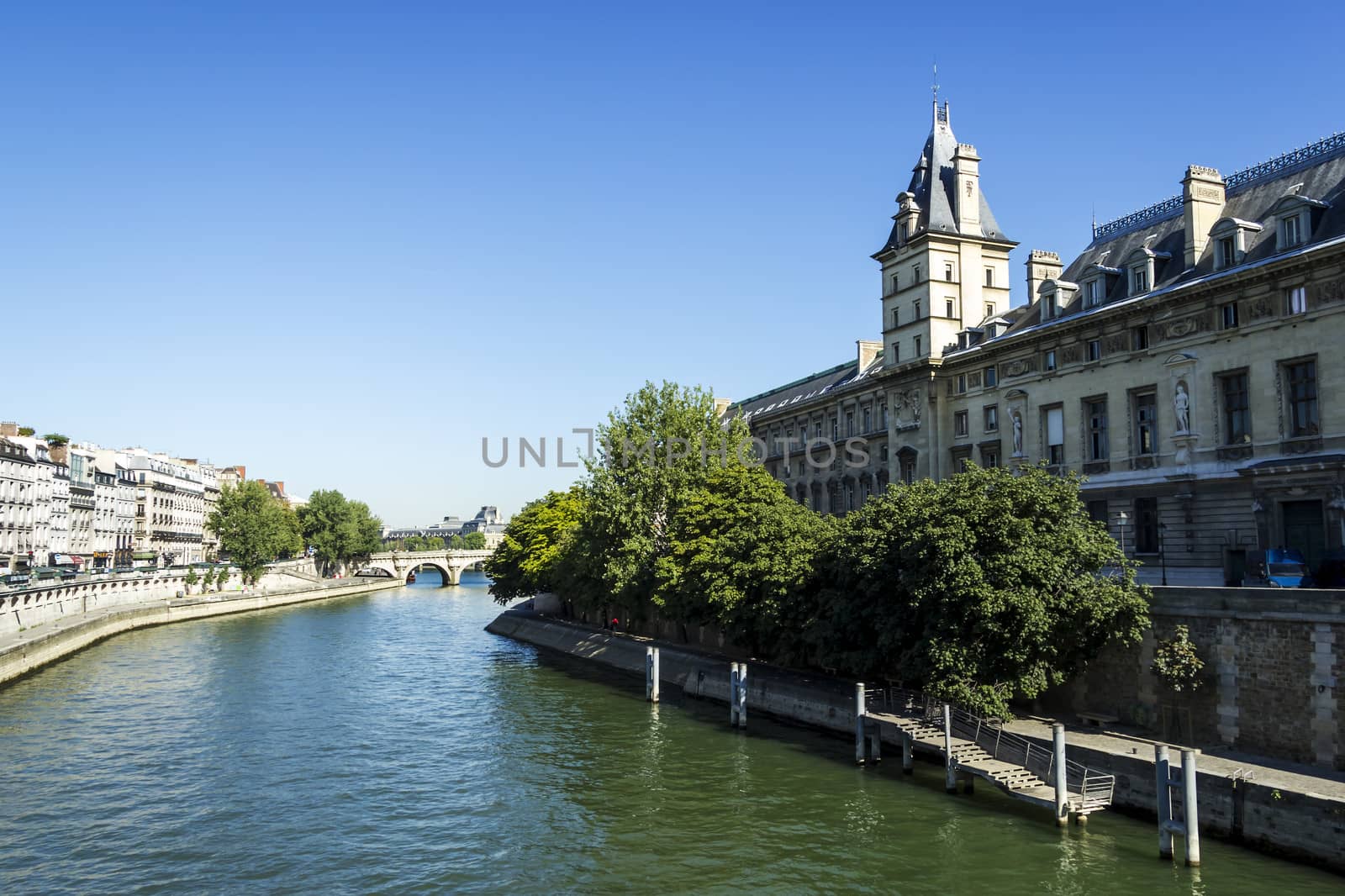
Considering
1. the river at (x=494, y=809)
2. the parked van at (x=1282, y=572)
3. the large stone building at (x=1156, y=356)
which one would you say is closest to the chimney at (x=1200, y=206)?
A: the large stone building at (x=1156, y=356)

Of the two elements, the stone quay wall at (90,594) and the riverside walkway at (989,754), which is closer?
the riverside walkway at (989,754)

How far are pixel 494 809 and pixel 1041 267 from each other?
4177cm

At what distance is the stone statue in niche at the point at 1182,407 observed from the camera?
42.3 meters

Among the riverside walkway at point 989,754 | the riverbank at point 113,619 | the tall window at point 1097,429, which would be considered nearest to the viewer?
the riverside walkway at point 989,754

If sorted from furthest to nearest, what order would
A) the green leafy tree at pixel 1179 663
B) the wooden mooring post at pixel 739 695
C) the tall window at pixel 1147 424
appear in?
the tall window at pixel 1147 424, the wooden mooring post at pixel 739 695, the green leafy tree at pixel 1179 663

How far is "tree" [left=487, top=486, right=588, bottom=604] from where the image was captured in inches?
3118

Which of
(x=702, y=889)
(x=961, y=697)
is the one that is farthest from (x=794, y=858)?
(x=961, y=697)

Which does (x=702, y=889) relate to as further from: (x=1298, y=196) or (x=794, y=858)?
(x=1298, y=196)

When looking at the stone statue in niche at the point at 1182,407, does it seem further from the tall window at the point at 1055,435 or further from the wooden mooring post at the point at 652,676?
the wooden mooring post at the point at 652,676

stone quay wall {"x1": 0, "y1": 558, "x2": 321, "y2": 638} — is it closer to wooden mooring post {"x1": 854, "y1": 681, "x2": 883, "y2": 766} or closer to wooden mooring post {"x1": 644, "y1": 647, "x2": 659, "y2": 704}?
wooden mooring post {"x1": 644, "y1": 647, "x2": 659, "y2": 704}

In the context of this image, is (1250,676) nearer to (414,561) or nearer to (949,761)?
(949,761)

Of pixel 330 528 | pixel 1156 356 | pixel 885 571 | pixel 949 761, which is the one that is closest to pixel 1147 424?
pixel 1156 356

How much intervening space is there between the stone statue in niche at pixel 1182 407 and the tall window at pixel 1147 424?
1.51 metres

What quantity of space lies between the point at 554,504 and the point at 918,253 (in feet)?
148
